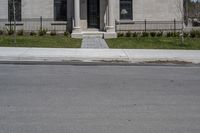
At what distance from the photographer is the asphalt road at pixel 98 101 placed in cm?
671

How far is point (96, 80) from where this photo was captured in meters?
11.5

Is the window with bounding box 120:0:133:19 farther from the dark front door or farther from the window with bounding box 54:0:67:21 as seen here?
the window with bounding box 54:0:67:21

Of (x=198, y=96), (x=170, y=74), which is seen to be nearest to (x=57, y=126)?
(x=198, y=96)

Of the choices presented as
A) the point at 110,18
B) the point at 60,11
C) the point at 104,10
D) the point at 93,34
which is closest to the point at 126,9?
the point at 104,10

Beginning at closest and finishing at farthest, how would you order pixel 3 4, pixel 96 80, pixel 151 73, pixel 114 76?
pixel 96 80
pixel 114 76
pixel 151 73
pixel 3 4

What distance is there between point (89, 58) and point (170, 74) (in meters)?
4.56

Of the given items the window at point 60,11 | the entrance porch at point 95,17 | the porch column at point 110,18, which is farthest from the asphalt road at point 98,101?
the window at point 60,11

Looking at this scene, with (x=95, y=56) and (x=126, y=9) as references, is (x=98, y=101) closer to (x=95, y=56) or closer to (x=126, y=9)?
(x=95, y=56)

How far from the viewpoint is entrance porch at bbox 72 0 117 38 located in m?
28.8

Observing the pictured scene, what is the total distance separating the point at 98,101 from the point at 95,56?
854 centimetres

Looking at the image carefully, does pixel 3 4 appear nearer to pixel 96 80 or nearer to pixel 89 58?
pixel 89 58

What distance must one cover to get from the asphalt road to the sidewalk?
2.80 metres

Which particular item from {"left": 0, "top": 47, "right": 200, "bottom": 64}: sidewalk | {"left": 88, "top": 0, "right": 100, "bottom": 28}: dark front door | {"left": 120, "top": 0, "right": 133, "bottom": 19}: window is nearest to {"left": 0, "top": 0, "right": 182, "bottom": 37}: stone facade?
{"left": 120, "top": 0, "right": 133, "bottom": 19}: window

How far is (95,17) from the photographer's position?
102 ft
